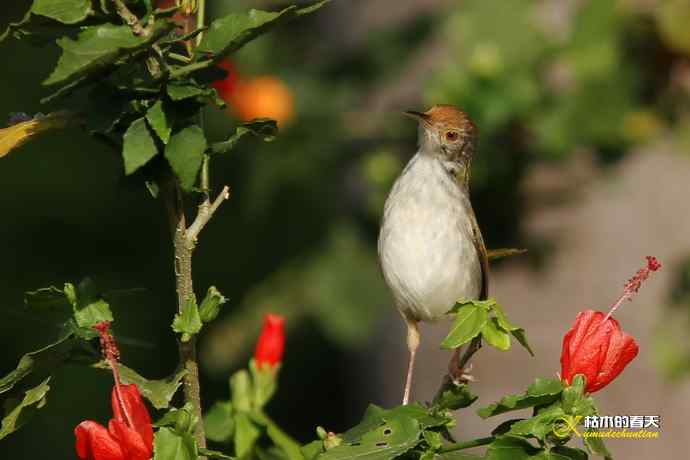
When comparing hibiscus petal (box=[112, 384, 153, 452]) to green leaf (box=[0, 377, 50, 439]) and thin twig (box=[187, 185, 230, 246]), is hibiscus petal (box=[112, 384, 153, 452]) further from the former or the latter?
thin twig (box=[187, 185, 230, 246])

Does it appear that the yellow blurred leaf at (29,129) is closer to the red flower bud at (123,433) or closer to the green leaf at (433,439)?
the red flower bud at (123,433)

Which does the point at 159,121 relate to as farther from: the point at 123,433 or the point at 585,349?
the point at 585,349

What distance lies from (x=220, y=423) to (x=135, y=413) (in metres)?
0.59

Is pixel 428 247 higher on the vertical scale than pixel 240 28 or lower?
lower

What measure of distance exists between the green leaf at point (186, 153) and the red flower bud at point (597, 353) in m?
0.66

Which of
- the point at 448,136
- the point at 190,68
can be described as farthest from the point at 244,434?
the point at 448,136

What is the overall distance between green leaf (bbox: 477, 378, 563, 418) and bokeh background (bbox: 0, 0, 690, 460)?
305 centimetres

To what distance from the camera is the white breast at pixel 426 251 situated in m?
3.03

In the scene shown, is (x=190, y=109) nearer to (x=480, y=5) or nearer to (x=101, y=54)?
(x=101, y=54)

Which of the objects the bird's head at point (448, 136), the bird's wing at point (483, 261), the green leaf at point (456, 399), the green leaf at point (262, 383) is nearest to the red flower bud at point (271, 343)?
the green leaf at point (262, 383)

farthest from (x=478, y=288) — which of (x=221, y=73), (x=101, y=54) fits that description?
(x=101, y=54)

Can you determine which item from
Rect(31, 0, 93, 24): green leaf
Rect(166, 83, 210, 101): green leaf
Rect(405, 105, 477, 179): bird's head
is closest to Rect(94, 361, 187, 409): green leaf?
Rect(166, 83, 210, 101): green leaf

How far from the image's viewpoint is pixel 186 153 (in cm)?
177

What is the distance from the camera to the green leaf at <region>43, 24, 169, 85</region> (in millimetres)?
1639
